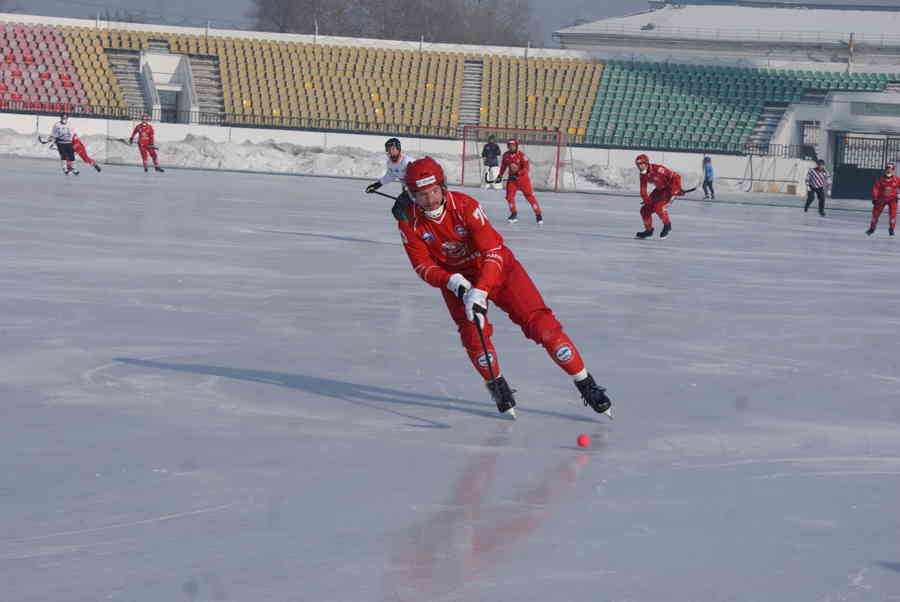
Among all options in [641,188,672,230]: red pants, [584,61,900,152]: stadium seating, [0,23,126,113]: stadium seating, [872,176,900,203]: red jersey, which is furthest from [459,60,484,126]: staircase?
[641,188,672,230]: red pants

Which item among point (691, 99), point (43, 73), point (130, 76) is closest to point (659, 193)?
point (691, 99)

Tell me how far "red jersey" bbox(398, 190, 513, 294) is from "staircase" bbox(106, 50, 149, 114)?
40.5 meters

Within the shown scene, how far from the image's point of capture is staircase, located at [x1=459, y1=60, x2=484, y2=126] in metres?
47.1

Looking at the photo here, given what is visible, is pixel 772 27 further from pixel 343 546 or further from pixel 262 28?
pixel 343 546

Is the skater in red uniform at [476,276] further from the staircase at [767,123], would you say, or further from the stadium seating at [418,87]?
the staircase at [767,123]

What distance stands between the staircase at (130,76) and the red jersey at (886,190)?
2741 centimetres

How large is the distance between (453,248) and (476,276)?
0.70 feet

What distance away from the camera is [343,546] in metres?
4.08

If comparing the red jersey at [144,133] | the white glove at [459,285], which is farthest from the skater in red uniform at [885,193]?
the white glove at [459,285]

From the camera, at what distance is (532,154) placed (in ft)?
128

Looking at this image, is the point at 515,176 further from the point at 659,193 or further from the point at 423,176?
the point at 423,176

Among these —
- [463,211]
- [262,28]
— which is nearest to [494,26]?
[262,28]

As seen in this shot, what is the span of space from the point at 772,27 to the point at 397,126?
25.8 metres

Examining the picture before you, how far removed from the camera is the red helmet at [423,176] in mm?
5996
